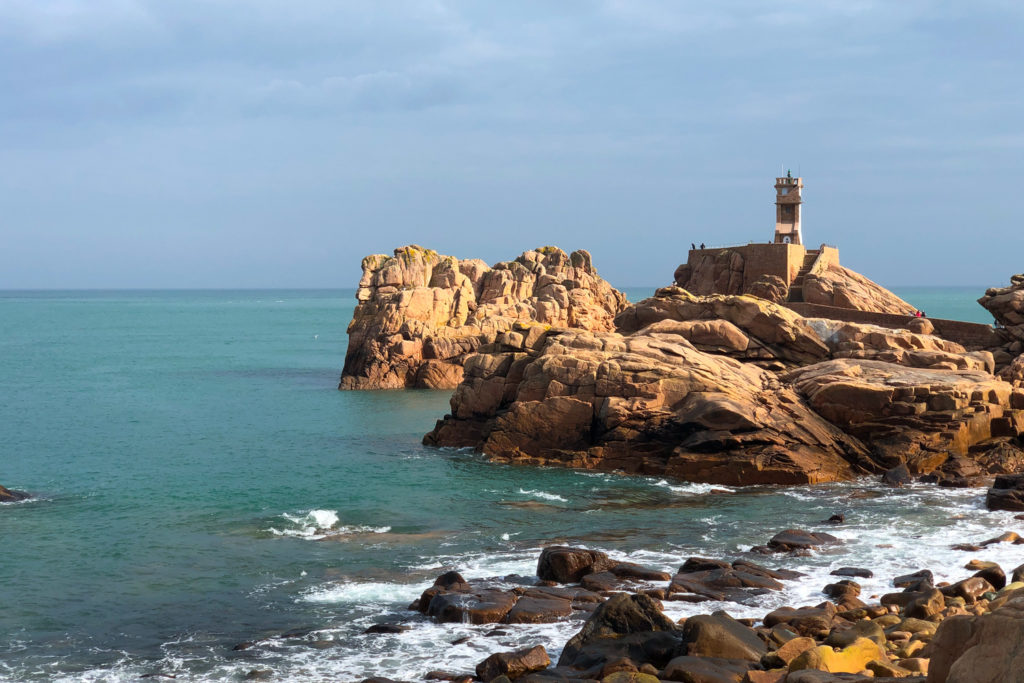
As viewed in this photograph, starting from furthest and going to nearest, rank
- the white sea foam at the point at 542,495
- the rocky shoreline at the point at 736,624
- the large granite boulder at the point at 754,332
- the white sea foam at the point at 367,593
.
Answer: the large granite boulder at the point at 754,332
the white sea foam at the point at 542,495
the white sea foam at the point at 367,593
the rocky shoreline at the point at 736,624

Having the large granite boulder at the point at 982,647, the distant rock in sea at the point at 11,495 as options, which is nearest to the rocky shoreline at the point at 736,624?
the large granite boulder at the point at 982,647

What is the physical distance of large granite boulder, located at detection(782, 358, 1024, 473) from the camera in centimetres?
4503

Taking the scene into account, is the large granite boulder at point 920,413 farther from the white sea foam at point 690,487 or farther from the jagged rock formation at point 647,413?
the white sea foam at point 690,487

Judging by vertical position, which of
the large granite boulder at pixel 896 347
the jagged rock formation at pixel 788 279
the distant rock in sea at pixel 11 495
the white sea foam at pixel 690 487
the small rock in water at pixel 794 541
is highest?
the jagged rock formation at pixel 788 279

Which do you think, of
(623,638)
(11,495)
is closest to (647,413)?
(623,638)

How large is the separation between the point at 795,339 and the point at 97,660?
39.8 m

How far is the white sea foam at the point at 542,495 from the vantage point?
1607 inches

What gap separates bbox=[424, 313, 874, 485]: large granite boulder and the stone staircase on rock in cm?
1896

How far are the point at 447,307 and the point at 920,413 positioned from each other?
48.7 meters

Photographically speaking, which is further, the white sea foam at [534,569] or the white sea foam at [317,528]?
the white sea foam at [317,528]

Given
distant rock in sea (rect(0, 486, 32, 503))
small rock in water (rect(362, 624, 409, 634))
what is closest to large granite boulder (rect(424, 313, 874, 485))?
distant rock in sea (rect(0, 486, 32, 503))

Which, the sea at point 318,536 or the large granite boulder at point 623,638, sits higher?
the large granite boulder at point 623,638

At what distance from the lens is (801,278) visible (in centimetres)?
7431

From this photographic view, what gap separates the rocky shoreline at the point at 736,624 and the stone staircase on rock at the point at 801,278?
43704 millimetres
